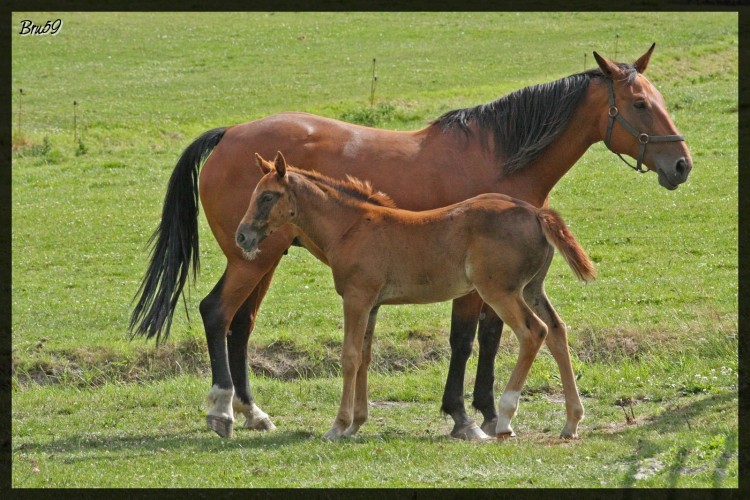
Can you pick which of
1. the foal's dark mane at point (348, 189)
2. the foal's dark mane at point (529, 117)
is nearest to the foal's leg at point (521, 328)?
the foal's dark mane at point (348, 189)

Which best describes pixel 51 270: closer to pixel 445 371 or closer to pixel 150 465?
pixel 445 371

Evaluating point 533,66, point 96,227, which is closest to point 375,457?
point 96,227

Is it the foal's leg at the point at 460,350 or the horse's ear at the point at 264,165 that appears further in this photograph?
the foal's leg at the point at 460,350

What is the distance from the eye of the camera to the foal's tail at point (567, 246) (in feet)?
27.7

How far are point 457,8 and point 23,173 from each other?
842 inches

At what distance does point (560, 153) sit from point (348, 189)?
1991mm

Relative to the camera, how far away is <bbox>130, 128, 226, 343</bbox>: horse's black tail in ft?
34.9

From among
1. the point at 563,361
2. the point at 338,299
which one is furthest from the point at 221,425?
the point at 338,299

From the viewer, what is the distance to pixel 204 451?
29.1 feet

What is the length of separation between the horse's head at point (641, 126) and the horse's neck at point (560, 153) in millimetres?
139

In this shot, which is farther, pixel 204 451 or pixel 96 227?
pixel 96 227

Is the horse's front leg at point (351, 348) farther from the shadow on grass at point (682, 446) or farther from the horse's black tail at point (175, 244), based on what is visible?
the horse's black tail at point (175, 244)

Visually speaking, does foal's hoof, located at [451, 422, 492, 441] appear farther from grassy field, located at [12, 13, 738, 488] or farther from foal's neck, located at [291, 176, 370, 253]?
foal's neck, located at [291, 176, 370, 253]

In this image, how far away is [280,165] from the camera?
891 cm
